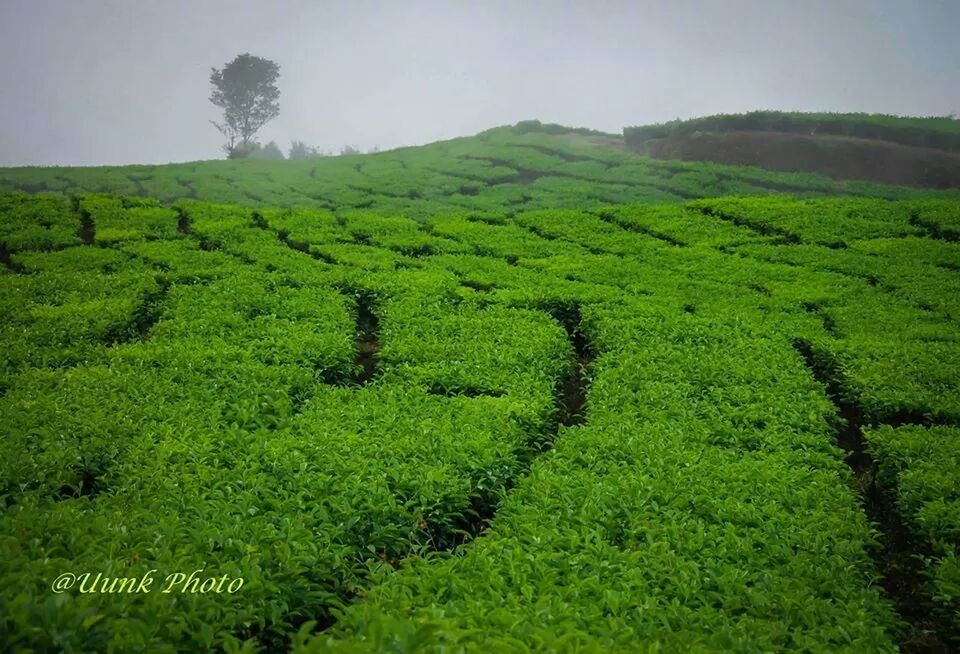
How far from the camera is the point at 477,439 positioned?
Result: 25.0 ft

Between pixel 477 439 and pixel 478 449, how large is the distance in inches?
8.7

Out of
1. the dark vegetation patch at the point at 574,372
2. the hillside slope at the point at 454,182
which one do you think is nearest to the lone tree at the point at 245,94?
the hillside slope at the point at 454,182

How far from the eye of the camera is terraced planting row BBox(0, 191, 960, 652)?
4.71m

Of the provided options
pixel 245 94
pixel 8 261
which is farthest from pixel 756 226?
pixel 245 94

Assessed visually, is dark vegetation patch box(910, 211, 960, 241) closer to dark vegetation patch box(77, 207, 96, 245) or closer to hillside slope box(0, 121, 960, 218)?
hillside slope box(0, 121, 960, 218)

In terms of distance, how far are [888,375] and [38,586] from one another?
1089 cm

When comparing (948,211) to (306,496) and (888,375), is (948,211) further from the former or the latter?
(306,496)

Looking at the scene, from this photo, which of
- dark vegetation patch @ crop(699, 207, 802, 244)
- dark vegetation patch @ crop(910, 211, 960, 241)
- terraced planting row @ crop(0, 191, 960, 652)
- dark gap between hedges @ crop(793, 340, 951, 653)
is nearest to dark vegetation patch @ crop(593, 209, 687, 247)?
terraced planting row @ crop(0, 191, 960, 652)

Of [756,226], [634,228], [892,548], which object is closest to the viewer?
[892,548]

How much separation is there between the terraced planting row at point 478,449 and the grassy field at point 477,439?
45mm

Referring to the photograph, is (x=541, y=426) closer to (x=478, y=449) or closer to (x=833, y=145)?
(x=478, y=449)

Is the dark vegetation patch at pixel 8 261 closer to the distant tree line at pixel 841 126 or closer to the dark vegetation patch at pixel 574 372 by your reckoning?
the dark vegetation patch at pixel 574 372

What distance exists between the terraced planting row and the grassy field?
4 cm

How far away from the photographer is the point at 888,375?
9.37m
